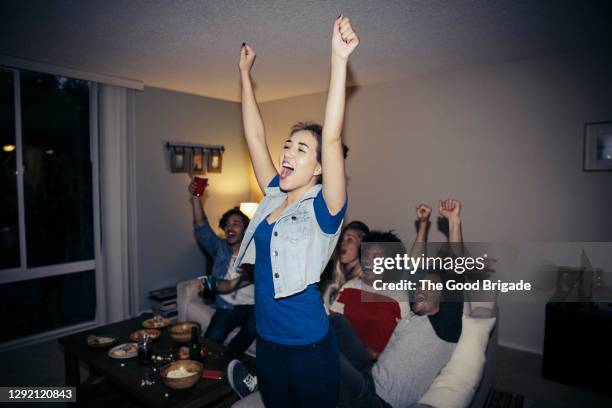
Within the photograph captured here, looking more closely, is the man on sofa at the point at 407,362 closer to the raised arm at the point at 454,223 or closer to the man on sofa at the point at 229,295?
the raised arm at the point at 454,223

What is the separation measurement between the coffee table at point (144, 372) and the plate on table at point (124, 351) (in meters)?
0.03

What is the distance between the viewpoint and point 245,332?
2.80 m

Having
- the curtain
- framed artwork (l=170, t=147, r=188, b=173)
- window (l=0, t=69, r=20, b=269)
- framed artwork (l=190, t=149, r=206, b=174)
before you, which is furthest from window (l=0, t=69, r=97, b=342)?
framed artwork (l=190, t=149, r=206, b=174)

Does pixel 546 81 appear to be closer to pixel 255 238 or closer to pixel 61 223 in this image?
pixel 255 238

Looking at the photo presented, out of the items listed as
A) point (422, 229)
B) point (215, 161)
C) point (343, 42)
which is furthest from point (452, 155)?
point (343, 42)

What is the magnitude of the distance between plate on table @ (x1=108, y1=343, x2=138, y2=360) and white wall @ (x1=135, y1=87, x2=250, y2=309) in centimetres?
201

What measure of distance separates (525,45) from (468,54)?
0.40 meters

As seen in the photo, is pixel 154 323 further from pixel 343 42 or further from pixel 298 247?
pixel 343 42

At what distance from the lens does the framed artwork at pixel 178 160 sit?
4.36m

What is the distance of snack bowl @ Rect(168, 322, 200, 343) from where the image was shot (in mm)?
2406

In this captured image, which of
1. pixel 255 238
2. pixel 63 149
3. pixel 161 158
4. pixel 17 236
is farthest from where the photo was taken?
pixel 161 158

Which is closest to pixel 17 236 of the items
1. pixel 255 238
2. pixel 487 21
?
pixel 255 238

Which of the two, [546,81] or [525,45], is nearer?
[525,45]

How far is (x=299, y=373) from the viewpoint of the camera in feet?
3.80
